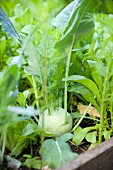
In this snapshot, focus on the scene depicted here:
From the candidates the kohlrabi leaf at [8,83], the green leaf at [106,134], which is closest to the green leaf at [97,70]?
the green leaf at [106,134]

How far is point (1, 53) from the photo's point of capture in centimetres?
105

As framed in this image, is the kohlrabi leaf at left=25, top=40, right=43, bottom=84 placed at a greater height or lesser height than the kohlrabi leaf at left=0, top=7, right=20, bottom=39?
lesser

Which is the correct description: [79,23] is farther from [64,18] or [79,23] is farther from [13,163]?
[13,163]

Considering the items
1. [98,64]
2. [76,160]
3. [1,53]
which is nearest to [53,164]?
[76,160]

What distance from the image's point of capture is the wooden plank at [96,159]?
1.99ft

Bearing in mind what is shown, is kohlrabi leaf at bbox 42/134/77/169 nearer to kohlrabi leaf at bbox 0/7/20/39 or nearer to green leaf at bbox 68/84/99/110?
green leaf at bbox 68/84/99/110

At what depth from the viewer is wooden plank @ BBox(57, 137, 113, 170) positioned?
1.99ft

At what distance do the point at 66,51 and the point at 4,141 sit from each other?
252 millimetres

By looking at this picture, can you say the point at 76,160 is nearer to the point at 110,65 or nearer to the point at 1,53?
the point at 110,65

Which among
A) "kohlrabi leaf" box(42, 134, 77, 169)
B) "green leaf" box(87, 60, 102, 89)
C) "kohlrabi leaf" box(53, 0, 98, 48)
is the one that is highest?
"kohlrabi leaf" box(53, 0, 98, 48)

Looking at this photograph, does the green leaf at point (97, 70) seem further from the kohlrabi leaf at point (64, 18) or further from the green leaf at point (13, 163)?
the green leaf at point (13, 163)

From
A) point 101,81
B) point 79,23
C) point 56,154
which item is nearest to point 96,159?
point 56,154

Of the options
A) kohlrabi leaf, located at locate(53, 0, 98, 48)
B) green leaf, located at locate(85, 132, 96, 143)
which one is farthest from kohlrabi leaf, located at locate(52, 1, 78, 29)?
green leaf, located at locate(85, 132, 96, 143)

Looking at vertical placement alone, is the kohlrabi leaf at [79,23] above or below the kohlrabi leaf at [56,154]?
above
